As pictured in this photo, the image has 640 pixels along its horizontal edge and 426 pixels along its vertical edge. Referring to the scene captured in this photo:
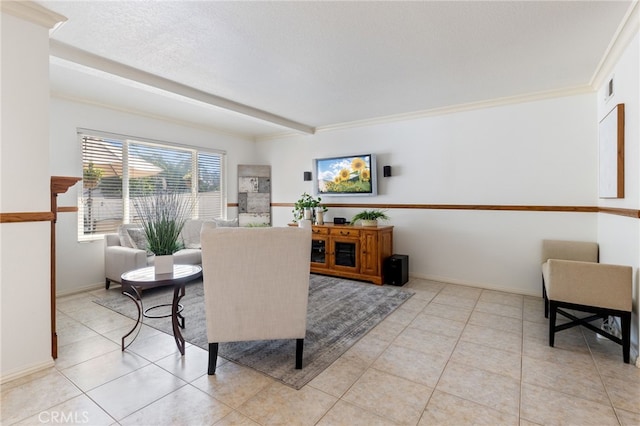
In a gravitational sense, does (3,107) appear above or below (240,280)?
above

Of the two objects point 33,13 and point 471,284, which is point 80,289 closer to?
point 33,13

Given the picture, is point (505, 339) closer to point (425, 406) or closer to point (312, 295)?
point (425, 406)

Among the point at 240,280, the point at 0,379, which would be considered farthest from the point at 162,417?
the point at 0,379

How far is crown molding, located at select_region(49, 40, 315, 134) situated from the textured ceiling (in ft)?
0.04

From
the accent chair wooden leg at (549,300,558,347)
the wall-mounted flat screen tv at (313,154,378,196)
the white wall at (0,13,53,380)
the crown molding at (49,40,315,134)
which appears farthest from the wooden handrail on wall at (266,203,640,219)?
the white wall at (0,13,53,380)

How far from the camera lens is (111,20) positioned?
2230 millimetres

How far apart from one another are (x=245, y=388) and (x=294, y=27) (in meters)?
2.60

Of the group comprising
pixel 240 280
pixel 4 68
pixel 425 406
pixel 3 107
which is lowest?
pixel 425 406

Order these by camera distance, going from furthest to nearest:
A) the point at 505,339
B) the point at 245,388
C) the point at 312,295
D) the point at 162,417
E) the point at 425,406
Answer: the point at 312,295 < the point at 505,339 < the point at 245,388 < the point at 425,406 < the point at 162,417


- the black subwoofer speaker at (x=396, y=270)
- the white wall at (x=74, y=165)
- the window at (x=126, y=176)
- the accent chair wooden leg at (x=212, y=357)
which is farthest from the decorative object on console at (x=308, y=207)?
the accent chair wooden leg at (x=212, y=357)

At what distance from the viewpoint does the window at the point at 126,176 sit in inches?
163

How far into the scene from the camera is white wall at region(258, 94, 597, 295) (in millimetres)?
3605

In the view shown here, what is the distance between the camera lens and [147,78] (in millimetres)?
3184

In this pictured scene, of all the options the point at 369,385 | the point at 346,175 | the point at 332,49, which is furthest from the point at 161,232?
the point at 346,175
